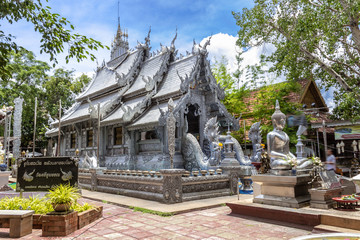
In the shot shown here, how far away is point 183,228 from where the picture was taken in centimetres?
582

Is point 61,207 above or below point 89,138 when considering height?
below

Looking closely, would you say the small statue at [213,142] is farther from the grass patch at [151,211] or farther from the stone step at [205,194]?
the grass patch at [151,211]

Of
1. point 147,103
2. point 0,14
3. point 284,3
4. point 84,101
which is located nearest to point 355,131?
point 284,3

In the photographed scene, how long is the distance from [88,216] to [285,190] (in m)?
4.57

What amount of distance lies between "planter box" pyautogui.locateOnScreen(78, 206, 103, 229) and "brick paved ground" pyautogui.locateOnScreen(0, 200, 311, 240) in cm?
12

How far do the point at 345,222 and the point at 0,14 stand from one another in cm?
851

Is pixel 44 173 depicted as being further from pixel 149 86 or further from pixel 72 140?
pixel 72 140

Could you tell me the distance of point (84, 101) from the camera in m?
20.5

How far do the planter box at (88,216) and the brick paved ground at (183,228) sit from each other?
12 cm

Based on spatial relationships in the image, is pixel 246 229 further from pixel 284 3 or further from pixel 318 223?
pixel 284 3

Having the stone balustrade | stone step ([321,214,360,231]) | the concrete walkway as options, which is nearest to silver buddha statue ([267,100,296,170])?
the concrete walkway

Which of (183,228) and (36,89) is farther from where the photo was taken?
(36,89)

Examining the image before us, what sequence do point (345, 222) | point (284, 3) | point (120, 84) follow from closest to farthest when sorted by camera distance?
point (345, 222) < point (284, 3) < point (120, 84)

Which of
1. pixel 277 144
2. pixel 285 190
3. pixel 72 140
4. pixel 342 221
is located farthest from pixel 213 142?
pixel 72 140
